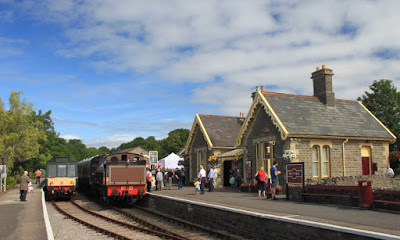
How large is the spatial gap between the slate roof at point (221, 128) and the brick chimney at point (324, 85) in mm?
7416

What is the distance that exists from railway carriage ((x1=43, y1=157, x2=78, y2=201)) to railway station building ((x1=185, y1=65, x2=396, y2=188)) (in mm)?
10916

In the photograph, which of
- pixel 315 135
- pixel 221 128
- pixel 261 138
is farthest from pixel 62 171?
pixel 315 135

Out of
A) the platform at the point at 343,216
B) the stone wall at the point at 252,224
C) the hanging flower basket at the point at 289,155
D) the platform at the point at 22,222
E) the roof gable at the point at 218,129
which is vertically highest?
the roof gable at the point at 218,129

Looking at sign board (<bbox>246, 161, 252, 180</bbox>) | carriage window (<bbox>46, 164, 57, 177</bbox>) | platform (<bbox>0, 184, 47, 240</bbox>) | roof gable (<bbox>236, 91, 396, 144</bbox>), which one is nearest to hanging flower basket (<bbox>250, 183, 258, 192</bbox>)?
sign board (<bbox>246, 161, 252, 180</bbox>)

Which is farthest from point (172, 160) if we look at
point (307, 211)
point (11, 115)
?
point (307, 211)

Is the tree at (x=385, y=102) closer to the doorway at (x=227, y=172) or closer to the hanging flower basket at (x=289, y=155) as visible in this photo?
the doorway at (x=227, y=172)

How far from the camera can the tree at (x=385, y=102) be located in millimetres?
33062

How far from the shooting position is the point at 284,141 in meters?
18.2

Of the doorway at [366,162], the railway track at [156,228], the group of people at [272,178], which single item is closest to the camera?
the railway track at [156,228]

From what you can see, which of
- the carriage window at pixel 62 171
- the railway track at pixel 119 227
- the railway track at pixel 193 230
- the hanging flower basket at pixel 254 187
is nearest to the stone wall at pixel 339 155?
the hanging flower basket at pixel 254 187

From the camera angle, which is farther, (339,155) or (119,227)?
(339,155)

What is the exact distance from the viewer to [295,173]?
1435 cm

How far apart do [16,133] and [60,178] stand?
13487 mm

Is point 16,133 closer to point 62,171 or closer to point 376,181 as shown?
point 62,171
